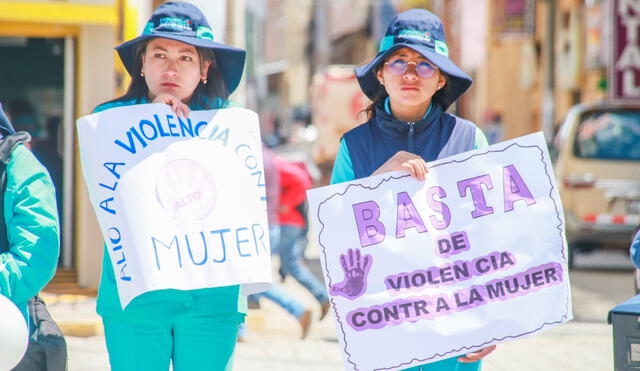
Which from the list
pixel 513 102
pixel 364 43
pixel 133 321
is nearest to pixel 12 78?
pixel 133 321

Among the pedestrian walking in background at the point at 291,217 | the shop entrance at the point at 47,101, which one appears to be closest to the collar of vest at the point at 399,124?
the pedestrian walking in background at the point at 291,217

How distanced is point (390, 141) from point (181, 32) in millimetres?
770

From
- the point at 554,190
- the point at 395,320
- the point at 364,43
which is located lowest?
the point at 395,320

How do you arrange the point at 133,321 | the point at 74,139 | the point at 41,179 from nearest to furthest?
the point at 41,179 < the point at 133,321 < the point at 74,139

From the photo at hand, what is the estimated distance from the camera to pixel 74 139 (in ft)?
36.7

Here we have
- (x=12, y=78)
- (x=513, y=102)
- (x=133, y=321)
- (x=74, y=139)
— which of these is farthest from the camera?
(x=513, y=102)

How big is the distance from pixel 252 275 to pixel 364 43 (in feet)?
224

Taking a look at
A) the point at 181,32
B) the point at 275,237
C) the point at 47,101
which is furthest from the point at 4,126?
the point at 47,101

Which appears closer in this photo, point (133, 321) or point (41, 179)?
point (41, 179)

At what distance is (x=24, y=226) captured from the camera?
3500 millimetres

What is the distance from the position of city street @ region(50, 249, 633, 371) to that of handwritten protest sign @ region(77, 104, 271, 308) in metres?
3.71

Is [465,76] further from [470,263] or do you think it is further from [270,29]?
[270,29]

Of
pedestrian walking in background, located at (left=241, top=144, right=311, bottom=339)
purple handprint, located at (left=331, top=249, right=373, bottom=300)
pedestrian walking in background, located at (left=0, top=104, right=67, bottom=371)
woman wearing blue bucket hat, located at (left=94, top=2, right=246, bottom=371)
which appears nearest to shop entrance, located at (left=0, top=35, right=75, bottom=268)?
pedestrian walking in background, located at (left=241, top=144, right=311, bottom=339)

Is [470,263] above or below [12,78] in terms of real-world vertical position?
below
